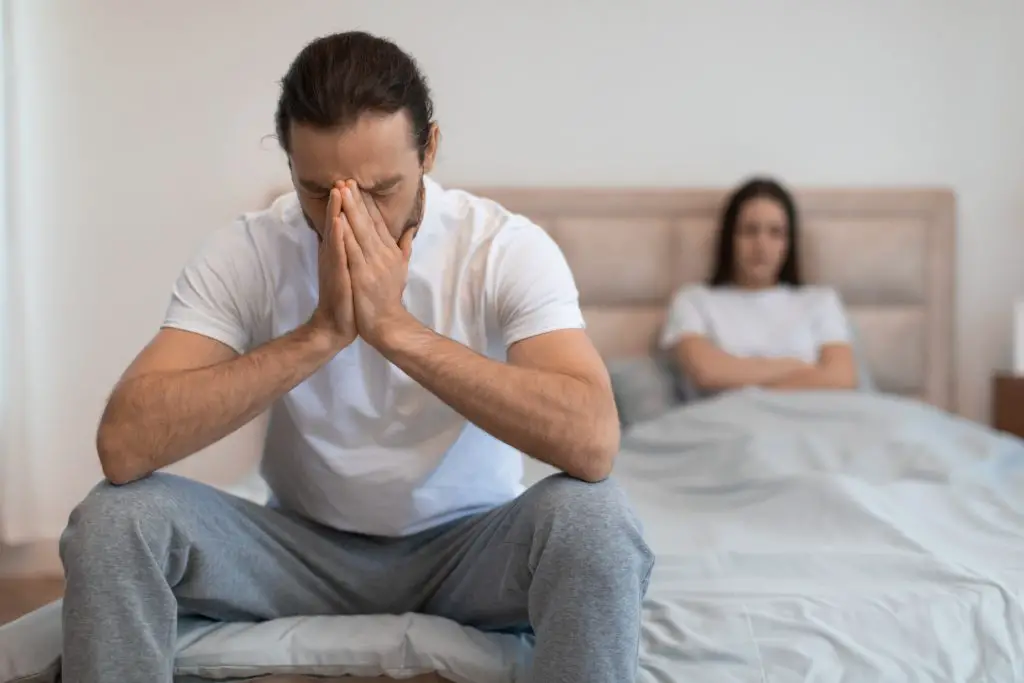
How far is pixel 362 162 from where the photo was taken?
4.16 ft

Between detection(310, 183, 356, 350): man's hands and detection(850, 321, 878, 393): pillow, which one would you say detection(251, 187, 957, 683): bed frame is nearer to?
detection(850, 321, 878, 393): pillow

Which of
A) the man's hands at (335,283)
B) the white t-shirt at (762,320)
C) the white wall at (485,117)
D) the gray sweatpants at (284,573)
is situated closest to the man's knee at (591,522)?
the gray sweatpants at (284,573)

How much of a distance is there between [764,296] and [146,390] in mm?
1747

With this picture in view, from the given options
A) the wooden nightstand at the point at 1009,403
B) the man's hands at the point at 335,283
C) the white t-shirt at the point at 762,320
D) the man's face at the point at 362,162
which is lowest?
the wooden nightstand at the point at 1009,403

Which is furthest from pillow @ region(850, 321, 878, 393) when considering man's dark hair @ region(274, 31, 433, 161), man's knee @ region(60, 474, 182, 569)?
man's knee @ region(60, 474, 182, 569)

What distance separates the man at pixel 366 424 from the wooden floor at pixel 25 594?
1.37 m

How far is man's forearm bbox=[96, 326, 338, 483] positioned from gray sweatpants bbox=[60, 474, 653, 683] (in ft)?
0.13

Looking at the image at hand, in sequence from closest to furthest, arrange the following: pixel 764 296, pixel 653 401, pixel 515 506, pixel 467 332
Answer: pixel 515 506 → pixel 467 332 → pixel 653 401 → pixel 764 296

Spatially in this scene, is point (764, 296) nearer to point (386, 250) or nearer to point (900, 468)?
point (900, 468)

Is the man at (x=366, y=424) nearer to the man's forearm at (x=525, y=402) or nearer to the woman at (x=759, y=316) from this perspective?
the man's forearm at (x=525, y=402)

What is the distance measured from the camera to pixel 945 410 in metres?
2.78

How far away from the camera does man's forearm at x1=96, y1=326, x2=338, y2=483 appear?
1.20 metres

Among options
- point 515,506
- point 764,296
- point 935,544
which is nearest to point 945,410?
point 764,296

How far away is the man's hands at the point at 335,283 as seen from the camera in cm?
126
